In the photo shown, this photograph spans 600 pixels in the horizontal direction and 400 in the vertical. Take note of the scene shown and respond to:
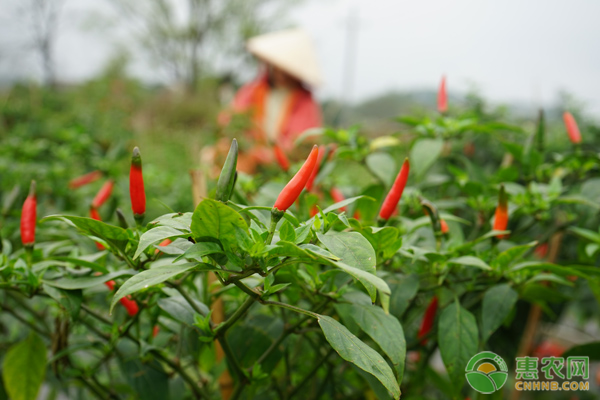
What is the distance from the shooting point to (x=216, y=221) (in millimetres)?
451

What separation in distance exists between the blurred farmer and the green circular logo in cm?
245

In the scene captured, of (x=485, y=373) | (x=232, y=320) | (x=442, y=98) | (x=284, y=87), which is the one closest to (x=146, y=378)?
(x=232, y=320)

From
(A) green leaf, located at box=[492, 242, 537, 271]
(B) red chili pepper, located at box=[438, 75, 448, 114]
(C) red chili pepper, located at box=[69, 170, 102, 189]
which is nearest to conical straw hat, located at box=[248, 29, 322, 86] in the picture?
(C) red chili pepper, located at box=[69, 170, 102, 189]

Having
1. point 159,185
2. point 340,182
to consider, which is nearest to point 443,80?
point 340,182

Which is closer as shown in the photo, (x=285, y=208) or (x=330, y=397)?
(x=285, y=208)

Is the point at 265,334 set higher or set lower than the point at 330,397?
higher

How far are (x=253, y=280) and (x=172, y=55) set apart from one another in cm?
1618

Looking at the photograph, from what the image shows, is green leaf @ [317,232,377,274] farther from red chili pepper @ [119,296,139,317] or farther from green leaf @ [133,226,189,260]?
red chili pepper @ [119,296,139,317]

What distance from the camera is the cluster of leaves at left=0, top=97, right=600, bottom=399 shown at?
47 centimetres

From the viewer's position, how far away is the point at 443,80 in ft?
3.45

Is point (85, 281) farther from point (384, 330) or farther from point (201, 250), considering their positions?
point (384, 330)

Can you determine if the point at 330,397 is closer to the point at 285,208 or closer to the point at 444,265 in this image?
the point at 444,265

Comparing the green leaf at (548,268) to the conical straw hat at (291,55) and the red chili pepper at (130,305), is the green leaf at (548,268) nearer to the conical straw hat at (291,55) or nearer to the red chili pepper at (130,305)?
the red chili pepper at (130,305)

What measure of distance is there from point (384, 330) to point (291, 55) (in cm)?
294
